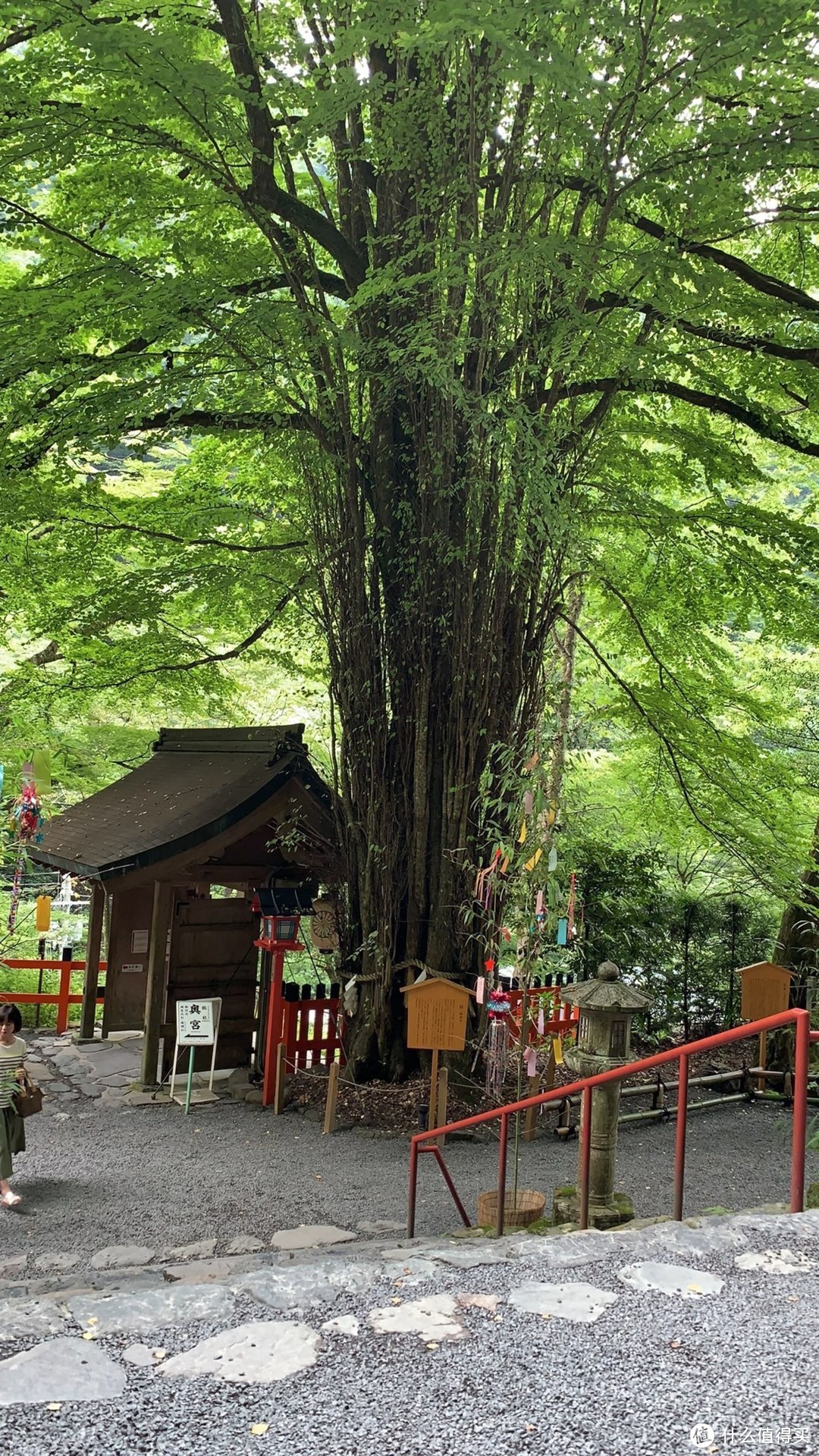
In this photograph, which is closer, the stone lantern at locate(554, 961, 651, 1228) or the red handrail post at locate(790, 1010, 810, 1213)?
the red handrail post at locate(790, 1010, 810, 1213)

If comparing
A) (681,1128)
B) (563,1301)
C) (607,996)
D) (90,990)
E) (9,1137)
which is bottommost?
(9,1137)

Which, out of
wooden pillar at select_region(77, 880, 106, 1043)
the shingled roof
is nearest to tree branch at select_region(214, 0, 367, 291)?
the shingled roof

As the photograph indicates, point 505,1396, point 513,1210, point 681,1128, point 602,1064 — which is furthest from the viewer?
point 513,1210

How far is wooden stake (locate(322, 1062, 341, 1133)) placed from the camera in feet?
21.5

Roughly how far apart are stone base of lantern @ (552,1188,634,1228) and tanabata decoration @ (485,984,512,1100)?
1.27 metres

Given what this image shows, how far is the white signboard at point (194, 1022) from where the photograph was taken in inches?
296

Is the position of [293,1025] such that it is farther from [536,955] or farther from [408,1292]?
[408,1292]

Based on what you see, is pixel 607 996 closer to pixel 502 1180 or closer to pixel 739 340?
pixel 502 1180

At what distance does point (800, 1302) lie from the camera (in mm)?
2809

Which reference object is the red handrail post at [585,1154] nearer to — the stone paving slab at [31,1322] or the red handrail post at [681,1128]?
the red handrail post at [681,1128]

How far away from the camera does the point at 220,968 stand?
8.80 meters

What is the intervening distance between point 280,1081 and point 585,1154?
12.2 feet
